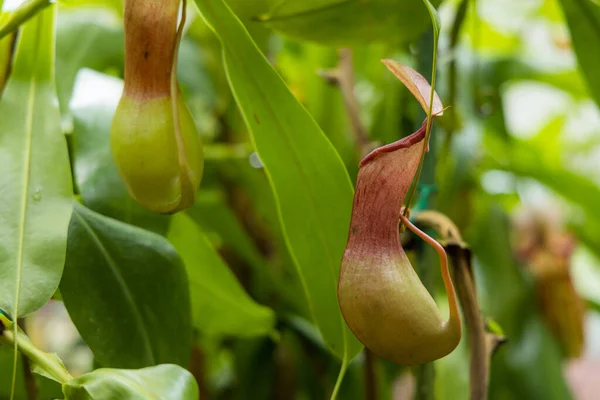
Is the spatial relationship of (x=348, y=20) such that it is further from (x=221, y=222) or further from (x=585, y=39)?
(x=221, y=222)

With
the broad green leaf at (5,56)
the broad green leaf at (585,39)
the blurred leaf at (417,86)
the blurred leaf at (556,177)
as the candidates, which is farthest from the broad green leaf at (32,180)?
the blurred leaf at (556,177)

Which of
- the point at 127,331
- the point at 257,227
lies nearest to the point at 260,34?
the point at 127,331

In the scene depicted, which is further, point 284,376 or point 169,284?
point 284,376

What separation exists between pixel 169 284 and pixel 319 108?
486 mm

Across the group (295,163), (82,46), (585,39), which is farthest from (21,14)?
(585,39)

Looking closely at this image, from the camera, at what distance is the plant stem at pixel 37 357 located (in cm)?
32

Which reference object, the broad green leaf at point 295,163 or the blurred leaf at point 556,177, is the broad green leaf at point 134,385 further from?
the blurred leaf at point 556,177

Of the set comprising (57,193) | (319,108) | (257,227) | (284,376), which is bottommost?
(284,376)

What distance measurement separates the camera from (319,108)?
85 cm

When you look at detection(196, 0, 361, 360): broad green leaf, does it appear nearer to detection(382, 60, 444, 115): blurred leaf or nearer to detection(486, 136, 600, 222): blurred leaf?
detection(382, 60, 444, 115): blurred leaf

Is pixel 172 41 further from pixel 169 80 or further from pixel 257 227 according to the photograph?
pixel 257 227

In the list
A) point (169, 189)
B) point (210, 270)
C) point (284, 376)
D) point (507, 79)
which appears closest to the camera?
point (169, 189)

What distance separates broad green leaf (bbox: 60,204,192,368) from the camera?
1.27ft

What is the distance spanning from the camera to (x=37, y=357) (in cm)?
32
